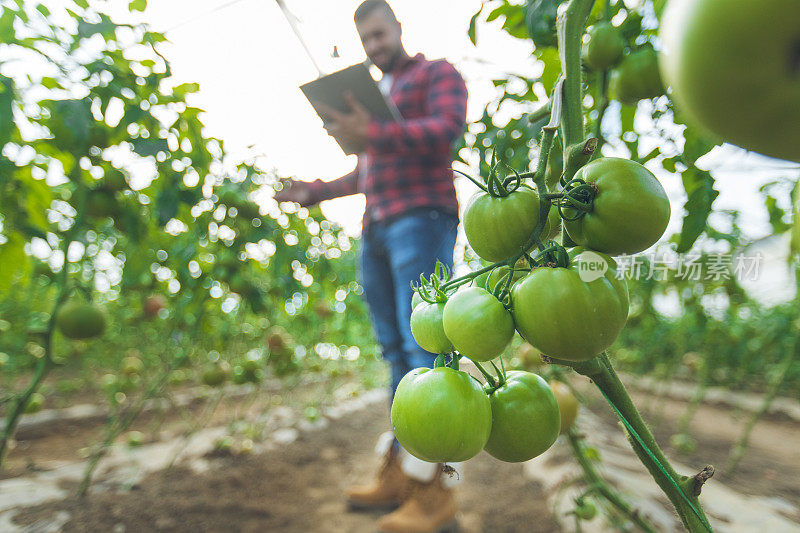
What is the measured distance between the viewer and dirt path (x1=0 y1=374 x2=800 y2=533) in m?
1.81

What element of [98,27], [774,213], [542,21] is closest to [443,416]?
[542,21]

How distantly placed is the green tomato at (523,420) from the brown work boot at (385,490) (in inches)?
71.1

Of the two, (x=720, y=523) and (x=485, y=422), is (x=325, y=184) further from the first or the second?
(x=720, y=523)

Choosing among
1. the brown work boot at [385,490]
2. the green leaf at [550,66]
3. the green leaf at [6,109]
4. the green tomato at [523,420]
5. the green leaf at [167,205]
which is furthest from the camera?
the brown work boot at [385,490]

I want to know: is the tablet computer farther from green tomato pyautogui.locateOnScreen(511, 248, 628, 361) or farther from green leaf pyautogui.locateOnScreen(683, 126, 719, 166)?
green tomato pyautogui.locateOnScreen(511, 248, 628, 361)

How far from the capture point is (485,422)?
1.85 ft

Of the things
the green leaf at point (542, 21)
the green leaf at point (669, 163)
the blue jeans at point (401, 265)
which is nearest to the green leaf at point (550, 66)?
the green leaf at point (542, 21)

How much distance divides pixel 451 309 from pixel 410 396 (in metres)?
0.14

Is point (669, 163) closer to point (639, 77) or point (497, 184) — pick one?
point (639, 77)

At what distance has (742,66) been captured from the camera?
25 centimetres

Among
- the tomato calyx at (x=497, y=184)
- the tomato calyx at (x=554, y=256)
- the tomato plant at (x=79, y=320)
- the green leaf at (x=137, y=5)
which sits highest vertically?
the green leaf at (x=137, y=5)

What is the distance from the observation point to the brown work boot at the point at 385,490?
7.24ft

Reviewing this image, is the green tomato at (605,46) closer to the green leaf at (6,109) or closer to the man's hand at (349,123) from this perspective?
the man's hand at (349,123)

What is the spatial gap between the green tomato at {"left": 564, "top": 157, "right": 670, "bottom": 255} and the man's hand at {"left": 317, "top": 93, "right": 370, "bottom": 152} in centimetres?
134
